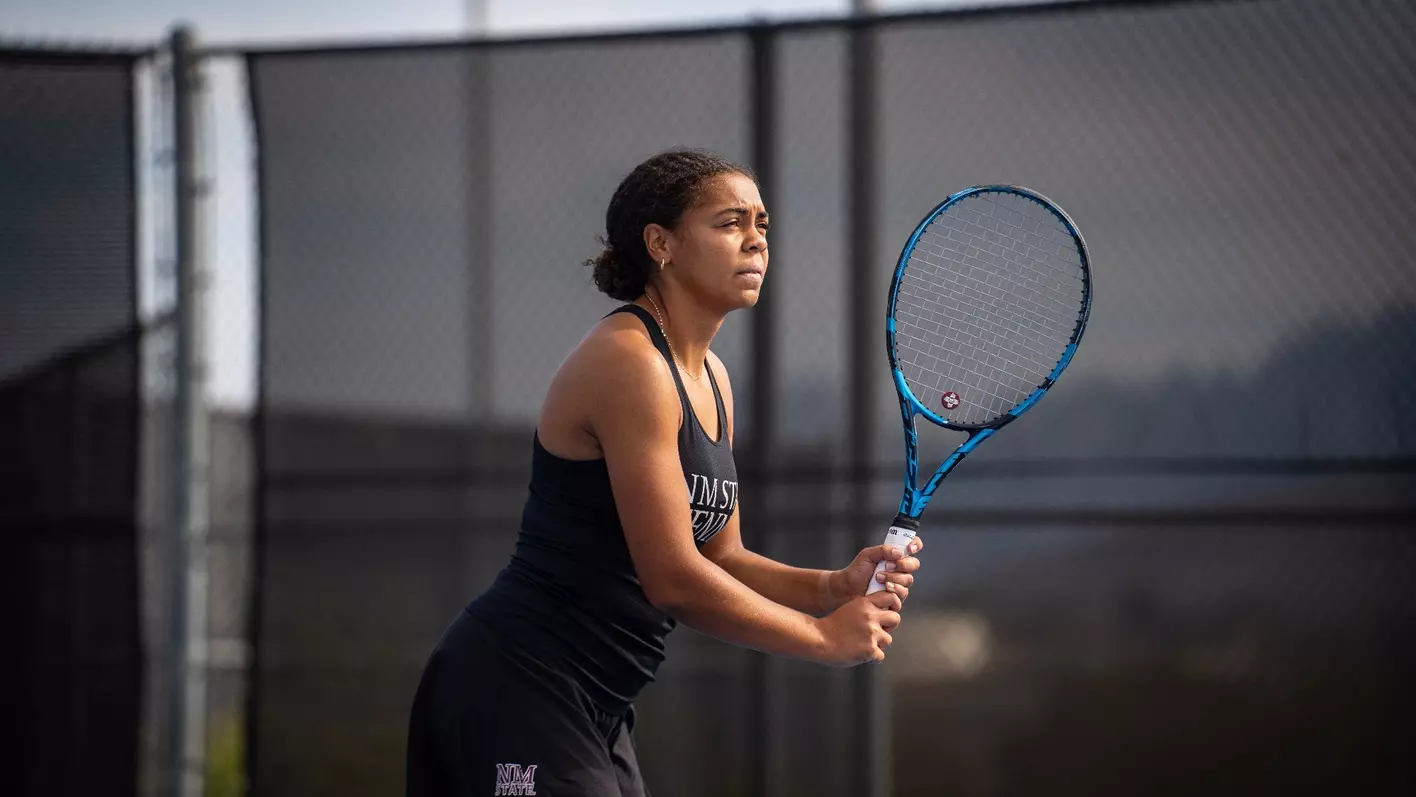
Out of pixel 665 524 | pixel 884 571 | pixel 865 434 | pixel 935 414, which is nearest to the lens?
pixel 665 524

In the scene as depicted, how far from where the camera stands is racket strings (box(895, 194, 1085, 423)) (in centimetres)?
324

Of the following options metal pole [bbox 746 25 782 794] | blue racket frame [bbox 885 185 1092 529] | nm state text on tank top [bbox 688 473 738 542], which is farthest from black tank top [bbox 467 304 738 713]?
metal pole [bbox 746 25 782 794]

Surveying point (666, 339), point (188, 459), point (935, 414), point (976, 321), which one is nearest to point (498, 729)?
point (666, 339)

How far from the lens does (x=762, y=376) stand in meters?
4.36

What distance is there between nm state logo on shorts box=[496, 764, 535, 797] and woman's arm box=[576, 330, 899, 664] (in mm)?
378

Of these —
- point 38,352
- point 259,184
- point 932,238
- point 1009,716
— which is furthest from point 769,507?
Answer: point 38,352

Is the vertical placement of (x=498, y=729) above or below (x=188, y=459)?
below

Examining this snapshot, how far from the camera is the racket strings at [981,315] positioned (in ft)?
10.6

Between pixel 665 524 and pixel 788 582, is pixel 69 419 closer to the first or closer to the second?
pixel 788 582

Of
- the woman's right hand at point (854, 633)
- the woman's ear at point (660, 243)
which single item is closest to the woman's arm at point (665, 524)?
the woman's right hand at point (854, 633)

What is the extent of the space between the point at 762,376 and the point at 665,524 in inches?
72.6

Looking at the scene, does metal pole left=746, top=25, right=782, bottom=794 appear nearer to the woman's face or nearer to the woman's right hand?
the woman's face

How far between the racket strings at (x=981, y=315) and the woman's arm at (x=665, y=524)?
0.70m

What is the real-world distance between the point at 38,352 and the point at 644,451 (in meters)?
2.82
